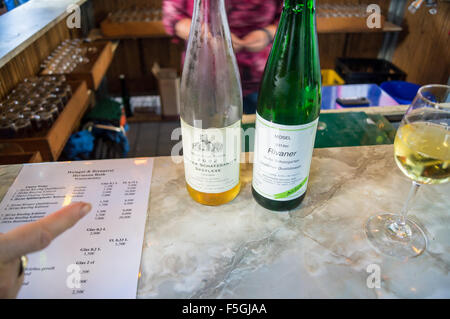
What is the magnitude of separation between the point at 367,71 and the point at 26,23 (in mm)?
2364

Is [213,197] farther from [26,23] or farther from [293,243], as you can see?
[26,23]

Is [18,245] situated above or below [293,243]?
above

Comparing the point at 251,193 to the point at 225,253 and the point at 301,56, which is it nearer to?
the point at 225,253

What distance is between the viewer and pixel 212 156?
1.55 feet

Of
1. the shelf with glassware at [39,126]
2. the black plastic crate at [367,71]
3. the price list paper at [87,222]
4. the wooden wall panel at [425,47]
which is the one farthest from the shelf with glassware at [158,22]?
the price list paper at [87,222]

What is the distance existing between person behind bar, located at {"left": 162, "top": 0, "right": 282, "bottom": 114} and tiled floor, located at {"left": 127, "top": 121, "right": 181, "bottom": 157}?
3.27 ft

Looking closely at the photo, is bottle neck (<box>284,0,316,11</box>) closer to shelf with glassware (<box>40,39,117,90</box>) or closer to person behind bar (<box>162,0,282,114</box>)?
person behind bar (<box>162,0,282,114</box>)

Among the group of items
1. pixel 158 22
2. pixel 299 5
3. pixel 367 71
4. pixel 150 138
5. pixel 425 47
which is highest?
pixel 299 5

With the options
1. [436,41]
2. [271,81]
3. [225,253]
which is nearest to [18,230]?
[225,253]

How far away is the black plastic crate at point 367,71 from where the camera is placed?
237cm

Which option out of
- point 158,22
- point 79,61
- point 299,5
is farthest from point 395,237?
point 158,22

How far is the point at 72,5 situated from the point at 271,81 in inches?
47.4

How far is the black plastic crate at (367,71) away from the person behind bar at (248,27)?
126cm

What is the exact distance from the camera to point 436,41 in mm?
2307
